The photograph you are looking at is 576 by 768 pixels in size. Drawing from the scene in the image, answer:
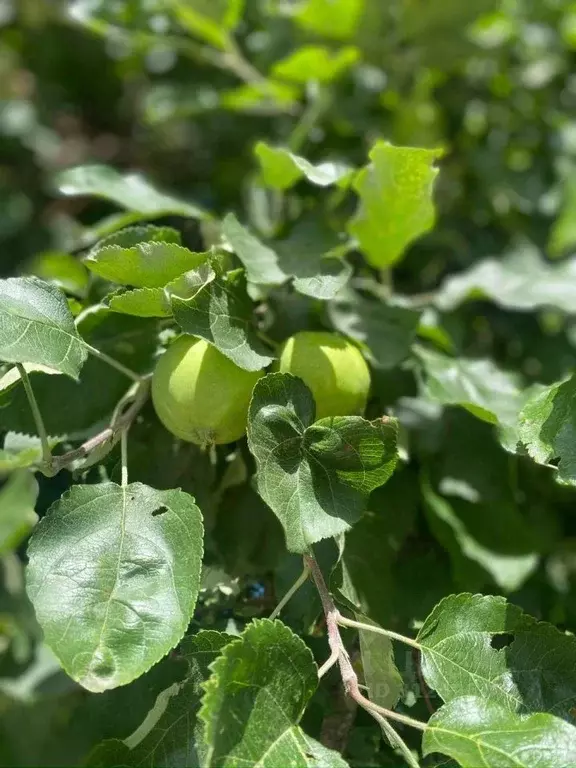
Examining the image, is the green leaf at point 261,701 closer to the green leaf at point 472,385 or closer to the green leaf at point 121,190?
the green leaf at point 472,385

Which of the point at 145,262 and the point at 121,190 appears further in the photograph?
the point at 121,190

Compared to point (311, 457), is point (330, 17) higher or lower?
higher

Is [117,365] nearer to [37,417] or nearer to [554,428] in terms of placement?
[37,417]

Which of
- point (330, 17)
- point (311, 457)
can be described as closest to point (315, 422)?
point (311, 457)

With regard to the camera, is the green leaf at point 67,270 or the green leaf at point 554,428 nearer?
the green leaf at point 554,428

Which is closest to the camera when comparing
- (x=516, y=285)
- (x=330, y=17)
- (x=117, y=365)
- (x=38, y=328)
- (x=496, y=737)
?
(x=496, y=737)

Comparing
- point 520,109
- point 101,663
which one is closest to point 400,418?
point 101,663

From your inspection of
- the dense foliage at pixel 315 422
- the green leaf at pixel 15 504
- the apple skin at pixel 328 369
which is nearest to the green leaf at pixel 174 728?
Answer: the dense foliage at pixel 315 422
